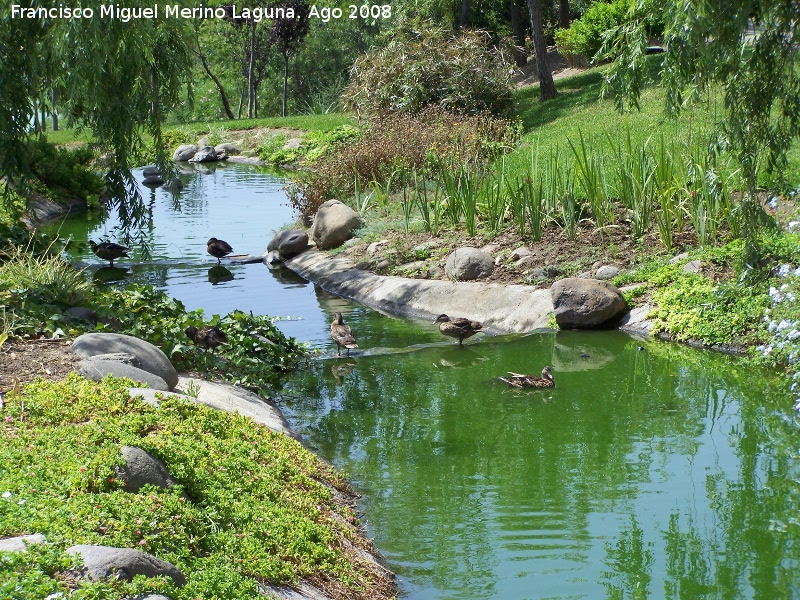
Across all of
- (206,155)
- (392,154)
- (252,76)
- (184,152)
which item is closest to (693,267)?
(392,154)

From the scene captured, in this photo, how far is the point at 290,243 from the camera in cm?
1812

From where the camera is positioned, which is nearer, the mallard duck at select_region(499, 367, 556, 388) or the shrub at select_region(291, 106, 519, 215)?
the mallard duck at select_region(499, 367, 556, 388)

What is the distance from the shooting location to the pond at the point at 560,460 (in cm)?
582

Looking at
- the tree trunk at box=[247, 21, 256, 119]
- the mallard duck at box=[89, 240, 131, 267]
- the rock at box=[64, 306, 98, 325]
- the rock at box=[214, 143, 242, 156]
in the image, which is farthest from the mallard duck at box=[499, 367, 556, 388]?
the tree trunk at box=[247, 21, 256, 119]

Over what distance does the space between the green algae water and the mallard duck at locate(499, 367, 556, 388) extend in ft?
0.35

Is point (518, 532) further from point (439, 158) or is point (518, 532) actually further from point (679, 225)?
point (439, 158)

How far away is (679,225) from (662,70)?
16.1 feet

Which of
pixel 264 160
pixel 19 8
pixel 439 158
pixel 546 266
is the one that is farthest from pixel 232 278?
pixel 264 160

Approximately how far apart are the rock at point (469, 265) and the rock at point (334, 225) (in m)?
3.75

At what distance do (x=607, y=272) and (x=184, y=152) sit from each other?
28237 millimetres

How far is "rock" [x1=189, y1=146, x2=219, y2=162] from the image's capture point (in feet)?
122

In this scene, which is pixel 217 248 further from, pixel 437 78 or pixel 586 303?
pixel 437 78

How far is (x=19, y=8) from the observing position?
34.1 feet

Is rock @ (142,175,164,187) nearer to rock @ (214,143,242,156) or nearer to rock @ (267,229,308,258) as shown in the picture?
rock @ (214,143,242,156)
